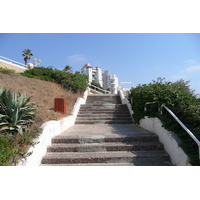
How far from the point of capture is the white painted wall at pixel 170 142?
2.94 metres

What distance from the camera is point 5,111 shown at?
12.4 ft

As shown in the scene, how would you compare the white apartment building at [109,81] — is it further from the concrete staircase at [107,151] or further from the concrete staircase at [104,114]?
the concrete staircase at [107,151]

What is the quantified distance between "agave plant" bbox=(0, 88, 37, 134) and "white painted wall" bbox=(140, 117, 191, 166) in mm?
3393

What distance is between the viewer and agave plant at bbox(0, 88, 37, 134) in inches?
140

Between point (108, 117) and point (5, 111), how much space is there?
4260 millimetres

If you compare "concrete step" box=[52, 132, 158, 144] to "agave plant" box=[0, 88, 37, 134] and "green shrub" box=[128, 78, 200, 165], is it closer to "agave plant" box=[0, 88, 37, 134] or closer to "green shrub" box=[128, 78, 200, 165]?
"green shrub" box=[128, 78, 200, 165]

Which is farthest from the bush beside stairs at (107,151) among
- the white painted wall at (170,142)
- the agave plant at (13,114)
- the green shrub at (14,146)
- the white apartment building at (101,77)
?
the white apartment building at (101,77)

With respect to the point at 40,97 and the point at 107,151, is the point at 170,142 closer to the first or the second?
the point at 107,151

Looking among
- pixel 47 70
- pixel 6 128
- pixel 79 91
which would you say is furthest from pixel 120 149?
pixel 47 70

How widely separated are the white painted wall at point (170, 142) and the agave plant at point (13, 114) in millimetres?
3393

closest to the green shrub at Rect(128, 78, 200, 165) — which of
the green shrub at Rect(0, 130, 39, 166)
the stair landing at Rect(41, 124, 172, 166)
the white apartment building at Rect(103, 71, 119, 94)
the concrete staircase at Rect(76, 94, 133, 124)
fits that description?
the stair landing at Rect(41, 124, 172, 166)

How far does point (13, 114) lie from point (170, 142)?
3.77m

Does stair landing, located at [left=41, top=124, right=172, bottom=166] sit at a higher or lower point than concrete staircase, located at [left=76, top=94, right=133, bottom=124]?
lower

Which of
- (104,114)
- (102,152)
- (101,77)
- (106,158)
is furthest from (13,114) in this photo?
(101,77)
